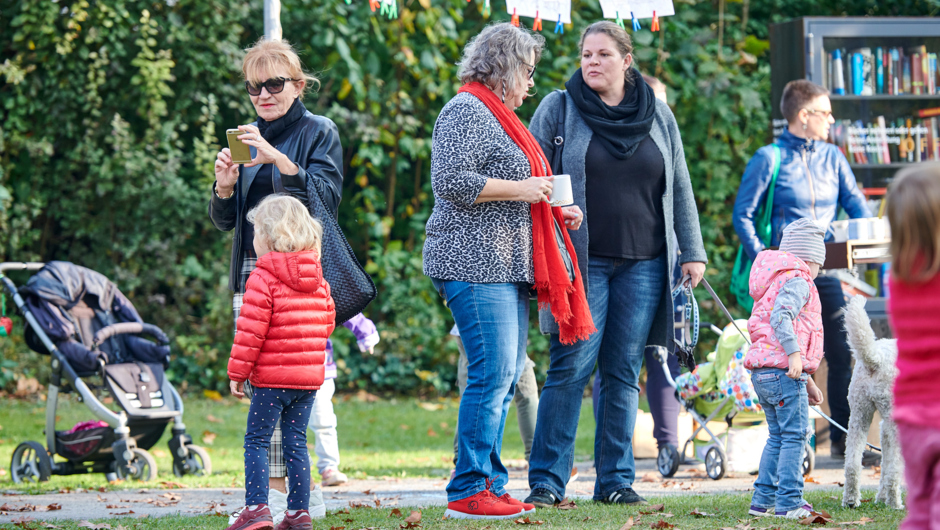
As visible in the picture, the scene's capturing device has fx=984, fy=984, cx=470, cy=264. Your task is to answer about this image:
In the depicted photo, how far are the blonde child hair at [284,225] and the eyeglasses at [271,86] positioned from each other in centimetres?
56

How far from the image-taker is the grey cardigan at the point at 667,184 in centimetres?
427

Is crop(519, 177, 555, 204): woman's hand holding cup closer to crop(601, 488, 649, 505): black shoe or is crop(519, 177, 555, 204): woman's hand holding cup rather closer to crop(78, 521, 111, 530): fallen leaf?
crop(601, 488, 649, 505): black shoe

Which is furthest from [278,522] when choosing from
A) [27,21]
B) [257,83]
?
[27,21]

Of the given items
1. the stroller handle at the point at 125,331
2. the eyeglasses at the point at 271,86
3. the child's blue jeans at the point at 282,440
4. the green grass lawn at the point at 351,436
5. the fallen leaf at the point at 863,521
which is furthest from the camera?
the green grass lawn at the point at 351,436

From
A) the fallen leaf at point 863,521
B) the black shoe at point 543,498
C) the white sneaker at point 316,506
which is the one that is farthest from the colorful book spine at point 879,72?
the white sneaker at point 316,506

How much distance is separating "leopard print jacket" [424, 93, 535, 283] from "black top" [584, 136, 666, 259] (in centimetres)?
48

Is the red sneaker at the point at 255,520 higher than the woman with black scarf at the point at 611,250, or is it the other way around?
the woman with black scarf at the point at 611,250

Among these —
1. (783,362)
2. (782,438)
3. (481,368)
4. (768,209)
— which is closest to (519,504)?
(481,368)

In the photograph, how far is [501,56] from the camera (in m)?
3.90

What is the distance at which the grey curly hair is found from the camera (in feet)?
12.8

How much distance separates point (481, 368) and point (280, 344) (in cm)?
77

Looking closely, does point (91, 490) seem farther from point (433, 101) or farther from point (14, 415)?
point (433, 101)

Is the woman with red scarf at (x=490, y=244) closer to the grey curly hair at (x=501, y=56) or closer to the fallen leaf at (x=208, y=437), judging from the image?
the grey curly hair at (x=501, y=56)

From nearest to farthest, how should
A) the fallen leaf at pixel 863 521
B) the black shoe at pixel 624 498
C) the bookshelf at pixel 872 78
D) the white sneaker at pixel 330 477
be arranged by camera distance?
1. the fallen leaf at pixel 863 521
2. the black shoe at pixel 624 498
3. the white sneaker at pixel 330 477
4. the bookshelf at pixel 872 78
